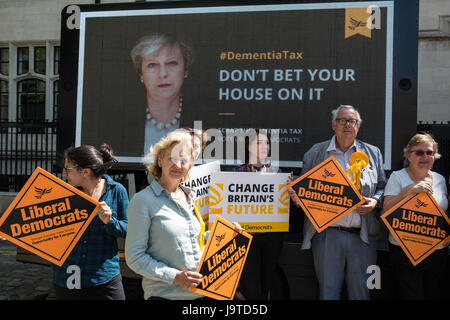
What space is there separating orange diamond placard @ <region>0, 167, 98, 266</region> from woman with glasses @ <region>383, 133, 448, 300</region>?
2.39 metres

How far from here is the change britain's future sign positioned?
3.90 meters

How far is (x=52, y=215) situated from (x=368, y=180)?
99.0 inches

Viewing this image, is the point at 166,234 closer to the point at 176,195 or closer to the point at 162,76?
the point at 176,195

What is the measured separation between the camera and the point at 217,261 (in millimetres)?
2502

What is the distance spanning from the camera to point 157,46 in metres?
4.27

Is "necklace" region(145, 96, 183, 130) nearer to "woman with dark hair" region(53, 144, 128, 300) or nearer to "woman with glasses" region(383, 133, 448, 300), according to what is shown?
"woman with dark hair" region(53, 144, 128, 300)

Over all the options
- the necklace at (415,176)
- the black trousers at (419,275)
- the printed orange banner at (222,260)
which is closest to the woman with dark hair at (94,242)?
the printed orange banner at (222,260)

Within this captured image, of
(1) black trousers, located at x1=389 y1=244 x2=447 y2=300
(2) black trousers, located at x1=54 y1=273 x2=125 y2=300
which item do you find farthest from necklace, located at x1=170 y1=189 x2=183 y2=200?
(1) black trousers, located at x1=389 y1=244 x2=447 y2=300

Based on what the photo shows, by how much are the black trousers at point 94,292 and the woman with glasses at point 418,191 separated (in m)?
2.23

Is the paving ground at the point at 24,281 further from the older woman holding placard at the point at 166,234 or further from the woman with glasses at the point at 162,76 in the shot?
the older woman holding placard at the point at 166,234

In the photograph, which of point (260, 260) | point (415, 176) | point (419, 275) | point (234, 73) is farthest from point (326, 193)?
point (234, 73)

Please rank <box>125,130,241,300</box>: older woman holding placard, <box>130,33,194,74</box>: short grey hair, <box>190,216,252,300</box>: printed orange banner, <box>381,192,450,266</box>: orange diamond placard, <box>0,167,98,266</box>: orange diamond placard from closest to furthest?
<box>125,130,241,300</box>: older woman holding placard → <box>190,216,252,300</box>: printed orange banner → <box>0,167,98,266</box>: orange diamond placard → <box>381,192,450,266</box>: orange diamond placard → <box>130,33,194,74</box>: short grey hair

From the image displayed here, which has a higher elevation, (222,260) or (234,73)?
(234,73)
